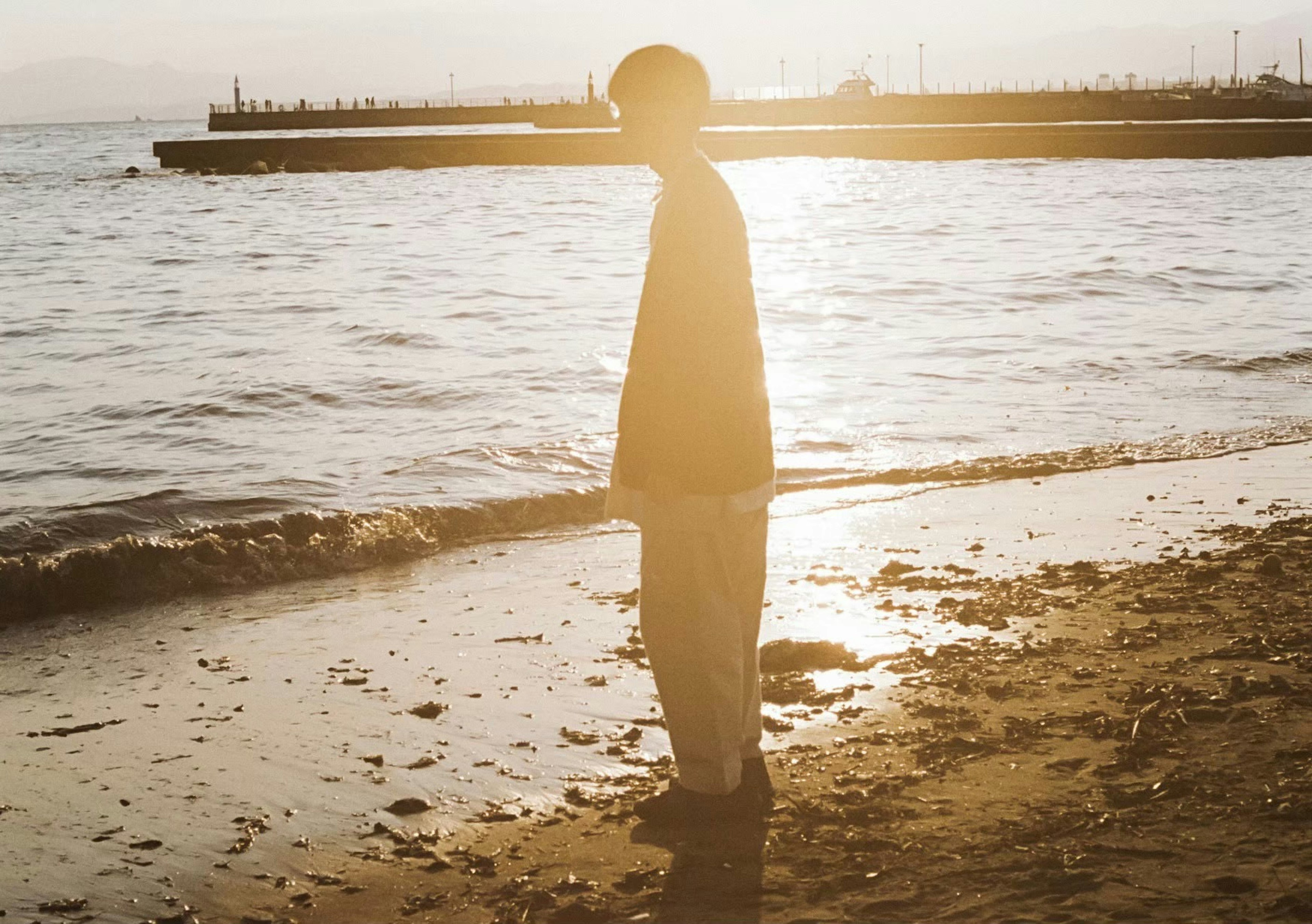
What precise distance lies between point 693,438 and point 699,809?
1.01 meters

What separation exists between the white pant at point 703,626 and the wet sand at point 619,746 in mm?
252

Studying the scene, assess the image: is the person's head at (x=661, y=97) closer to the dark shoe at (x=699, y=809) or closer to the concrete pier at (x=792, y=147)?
the dark shoe at (x=699, y=809)

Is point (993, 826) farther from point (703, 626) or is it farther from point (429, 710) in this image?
point (429, 710)

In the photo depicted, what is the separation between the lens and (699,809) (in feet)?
11.9

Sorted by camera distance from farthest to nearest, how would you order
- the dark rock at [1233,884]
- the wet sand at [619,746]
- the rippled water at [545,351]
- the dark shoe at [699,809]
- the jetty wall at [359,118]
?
the jetty wall at [359,118]
the rippled water at [545,351]
the dark shoe at [699,809]
the wet sand at [619,746]
the dark rock at [1233,884]

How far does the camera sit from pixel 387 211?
35531 mm

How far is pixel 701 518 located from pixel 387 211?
110ft

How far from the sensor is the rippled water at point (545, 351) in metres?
9.13

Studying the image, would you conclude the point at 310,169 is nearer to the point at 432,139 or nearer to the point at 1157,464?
the point at 432,139

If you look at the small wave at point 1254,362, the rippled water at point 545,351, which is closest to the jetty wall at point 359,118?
the rippled water at point 545,351

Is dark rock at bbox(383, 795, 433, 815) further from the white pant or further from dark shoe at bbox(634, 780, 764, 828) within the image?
the white pant

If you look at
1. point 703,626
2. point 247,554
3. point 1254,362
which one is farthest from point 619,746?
point 1254,362

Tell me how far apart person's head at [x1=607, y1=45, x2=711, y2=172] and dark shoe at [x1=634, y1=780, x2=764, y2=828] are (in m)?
1.69

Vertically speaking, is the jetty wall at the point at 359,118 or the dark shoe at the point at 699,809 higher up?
the jetty wall at the point at 359,118
